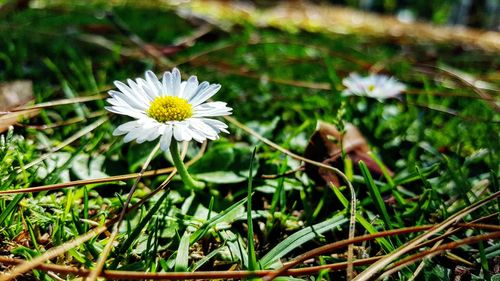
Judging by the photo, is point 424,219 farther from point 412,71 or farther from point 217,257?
point 412,71

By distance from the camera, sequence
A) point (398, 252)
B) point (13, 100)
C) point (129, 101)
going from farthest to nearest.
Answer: point (13, 100), point (129, 101), point (398, 252)

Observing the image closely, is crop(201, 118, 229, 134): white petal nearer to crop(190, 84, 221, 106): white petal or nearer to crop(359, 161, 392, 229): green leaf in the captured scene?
crop(190, 84, 221, 106): white petal

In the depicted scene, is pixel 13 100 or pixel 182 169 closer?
pixel 182 169

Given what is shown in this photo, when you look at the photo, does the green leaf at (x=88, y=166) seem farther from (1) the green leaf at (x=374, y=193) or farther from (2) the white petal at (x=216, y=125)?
(1) the green leaf at (x=374, y=193)

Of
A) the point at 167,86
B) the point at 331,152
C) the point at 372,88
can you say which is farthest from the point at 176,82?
the point at 372,88

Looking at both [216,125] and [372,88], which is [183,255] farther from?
[372,88]

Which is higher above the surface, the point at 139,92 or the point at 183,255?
the point at 139,92

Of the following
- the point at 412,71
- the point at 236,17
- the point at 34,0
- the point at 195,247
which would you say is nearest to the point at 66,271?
the point at 195,247

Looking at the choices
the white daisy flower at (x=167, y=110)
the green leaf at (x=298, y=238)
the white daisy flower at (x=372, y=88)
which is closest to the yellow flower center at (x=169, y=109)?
the white daisy flower at (x=167, y=110)
